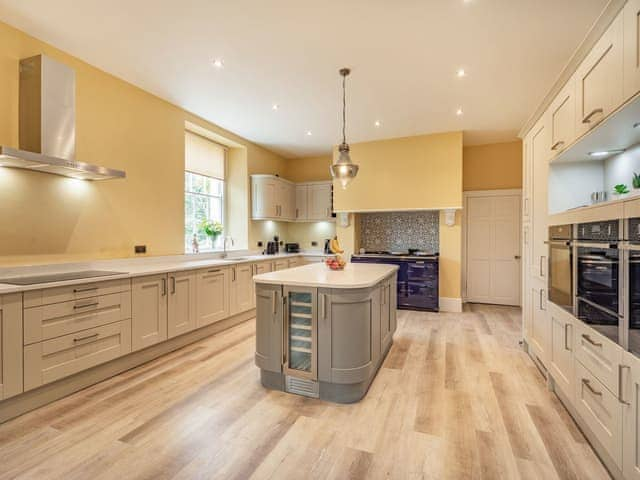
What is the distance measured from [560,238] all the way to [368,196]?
352cm

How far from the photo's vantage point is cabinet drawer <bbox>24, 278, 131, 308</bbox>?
2.26m

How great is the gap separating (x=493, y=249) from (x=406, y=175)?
2109mm

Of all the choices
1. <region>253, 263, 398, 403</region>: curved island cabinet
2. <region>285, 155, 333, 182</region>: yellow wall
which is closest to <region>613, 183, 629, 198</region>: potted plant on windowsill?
<region>253, 263, 398, 403</region>: curved island cabinet

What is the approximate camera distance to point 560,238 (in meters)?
2.39

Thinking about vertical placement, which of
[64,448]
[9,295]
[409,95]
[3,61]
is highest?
[409,95]

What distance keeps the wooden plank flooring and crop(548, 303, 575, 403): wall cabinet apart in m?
0.21

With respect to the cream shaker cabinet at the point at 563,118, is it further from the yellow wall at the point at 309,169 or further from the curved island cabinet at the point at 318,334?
the yellow wall at the point at 309,169

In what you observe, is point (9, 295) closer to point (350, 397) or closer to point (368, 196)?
point (350, 397)

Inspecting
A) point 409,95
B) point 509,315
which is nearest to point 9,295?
point 409,95

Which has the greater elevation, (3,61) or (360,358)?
(3,61)

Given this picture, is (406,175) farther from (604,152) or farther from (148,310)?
(148,310)

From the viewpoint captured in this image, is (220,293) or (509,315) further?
(509,315)

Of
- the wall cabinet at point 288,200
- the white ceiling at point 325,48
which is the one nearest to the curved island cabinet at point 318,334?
the white ceiling at point 325,48

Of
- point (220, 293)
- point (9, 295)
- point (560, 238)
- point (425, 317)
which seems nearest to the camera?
point (9, 295)
